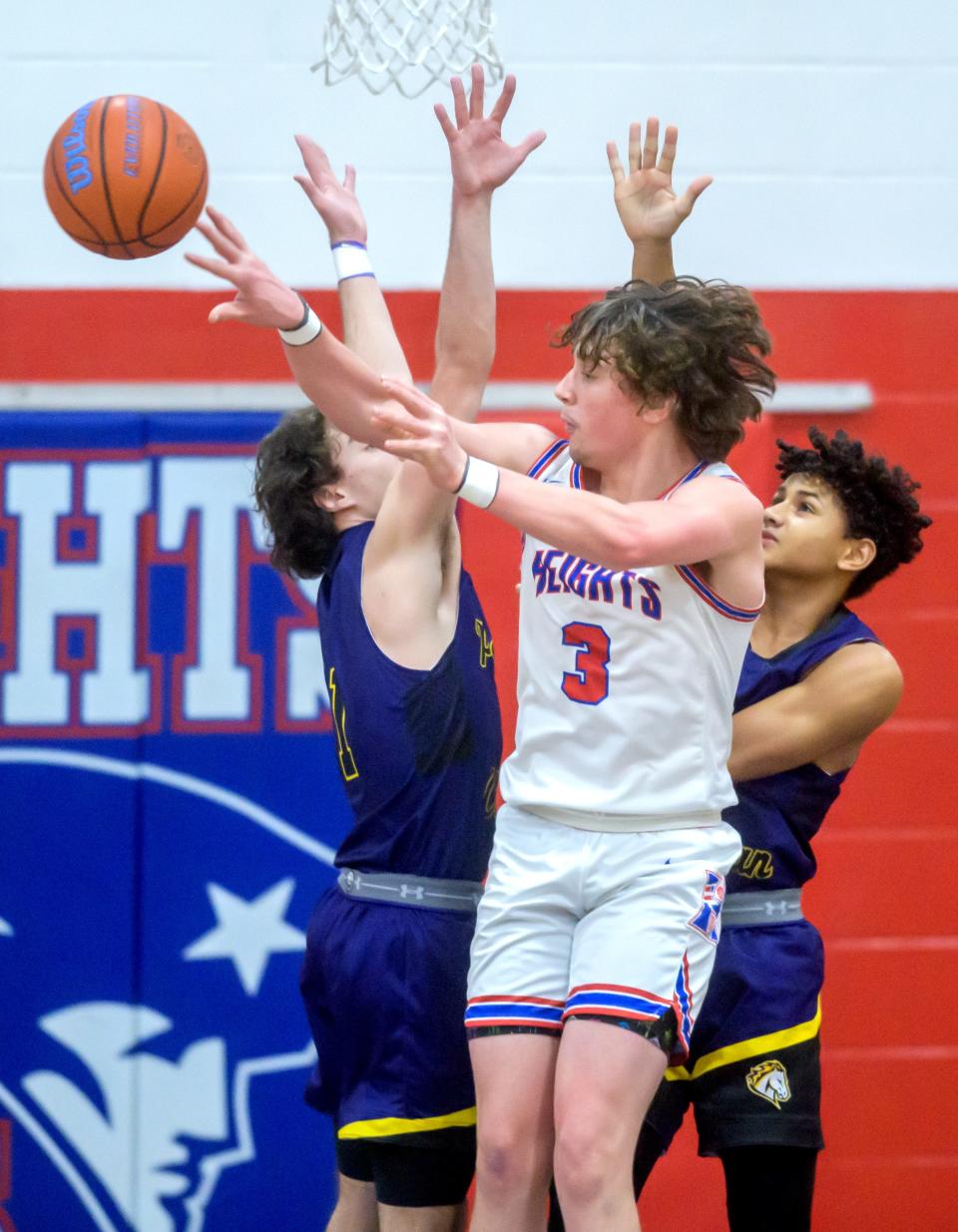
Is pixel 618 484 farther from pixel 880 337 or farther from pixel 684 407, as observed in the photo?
pixel 880 337

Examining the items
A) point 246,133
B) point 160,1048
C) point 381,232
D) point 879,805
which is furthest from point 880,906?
point 246,133

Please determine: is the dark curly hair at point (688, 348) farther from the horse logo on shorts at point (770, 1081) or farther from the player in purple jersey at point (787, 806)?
the horse logo on shorts at point (770, 1081)

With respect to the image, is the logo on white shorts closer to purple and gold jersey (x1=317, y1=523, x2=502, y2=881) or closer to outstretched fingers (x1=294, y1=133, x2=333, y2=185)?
purple and gold jersey (x1=317, y1=523, x2=502, y2=881)

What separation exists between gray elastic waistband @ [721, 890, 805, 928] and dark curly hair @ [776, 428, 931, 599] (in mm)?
655

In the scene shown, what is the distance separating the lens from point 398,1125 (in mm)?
2643

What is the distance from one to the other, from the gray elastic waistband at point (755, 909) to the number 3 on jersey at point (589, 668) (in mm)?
678

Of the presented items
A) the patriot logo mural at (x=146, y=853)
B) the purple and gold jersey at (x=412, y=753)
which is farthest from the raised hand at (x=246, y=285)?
the patriot logo mural at (x=146, y=853)

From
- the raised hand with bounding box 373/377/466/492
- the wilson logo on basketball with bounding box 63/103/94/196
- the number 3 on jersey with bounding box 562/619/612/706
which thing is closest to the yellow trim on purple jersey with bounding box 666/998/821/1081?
the number 3 on jersey with bounding box 562/619/612/706

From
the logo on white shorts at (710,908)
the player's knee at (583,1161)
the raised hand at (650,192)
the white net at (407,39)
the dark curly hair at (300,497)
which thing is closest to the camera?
the player's knee at (583,1161)

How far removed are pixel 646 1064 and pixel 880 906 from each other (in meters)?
1.91

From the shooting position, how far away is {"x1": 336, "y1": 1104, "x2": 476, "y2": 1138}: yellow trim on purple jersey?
2643mm

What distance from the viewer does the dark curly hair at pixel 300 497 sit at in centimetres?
295

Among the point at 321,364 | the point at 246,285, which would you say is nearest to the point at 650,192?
the point at 321,364

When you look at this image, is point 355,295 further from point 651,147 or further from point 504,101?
point 651,147
